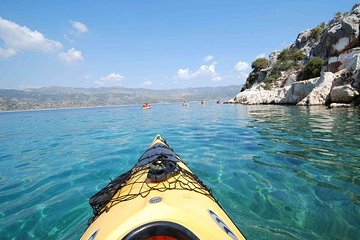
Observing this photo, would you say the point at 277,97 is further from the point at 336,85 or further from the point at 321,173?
the point at 321,173

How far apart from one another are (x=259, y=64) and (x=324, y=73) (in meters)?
36.2

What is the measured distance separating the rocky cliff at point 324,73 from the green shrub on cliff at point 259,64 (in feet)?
18.8

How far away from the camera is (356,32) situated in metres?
31.2

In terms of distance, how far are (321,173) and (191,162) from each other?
12.0 feet

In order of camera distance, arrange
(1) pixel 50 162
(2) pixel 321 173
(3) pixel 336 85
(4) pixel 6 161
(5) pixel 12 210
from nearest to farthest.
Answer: (5) pixel 12 210, (2) pixel 321 173, (1) pixel 50 162, (4) pixel 6 161, (3) pixel 336 85

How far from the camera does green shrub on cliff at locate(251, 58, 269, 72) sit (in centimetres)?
6053

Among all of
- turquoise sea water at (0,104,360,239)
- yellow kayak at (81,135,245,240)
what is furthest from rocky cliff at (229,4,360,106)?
yellow kayak at (81,135,245,240)

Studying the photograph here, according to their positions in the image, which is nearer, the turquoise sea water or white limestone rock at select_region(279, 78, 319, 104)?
the turquoise sea water

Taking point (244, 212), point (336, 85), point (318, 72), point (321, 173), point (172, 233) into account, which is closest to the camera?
point (172, 233)

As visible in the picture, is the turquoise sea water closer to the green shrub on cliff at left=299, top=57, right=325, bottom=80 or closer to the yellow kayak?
the yellow kayak

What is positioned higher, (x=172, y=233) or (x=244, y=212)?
(x=172, y=233)

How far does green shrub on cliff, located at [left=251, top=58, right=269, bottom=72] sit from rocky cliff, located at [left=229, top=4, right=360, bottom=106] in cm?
572

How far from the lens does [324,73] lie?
26.5 meters

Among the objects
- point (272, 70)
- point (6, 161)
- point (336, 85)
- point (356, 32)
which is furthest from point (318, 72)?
point (6, 161)
